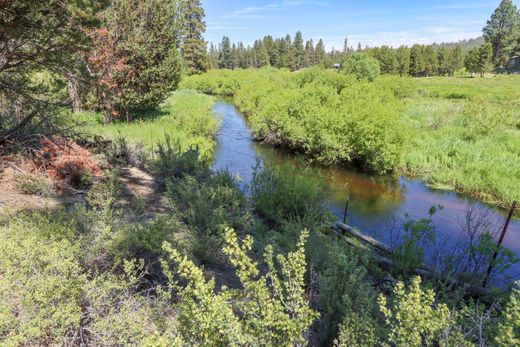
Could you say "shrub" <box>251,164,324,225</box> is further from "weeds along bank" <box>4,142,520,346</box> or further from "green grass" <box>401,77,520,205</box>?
"green grass" <box>401,77,520,205</box>

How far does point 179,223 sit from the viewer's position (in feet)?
16.7

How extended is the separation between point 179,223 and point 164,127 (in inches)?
378

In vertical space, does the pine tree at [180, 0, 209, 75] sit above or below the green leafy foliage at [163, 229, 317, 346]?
above

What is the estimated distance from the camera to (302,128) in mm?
15336

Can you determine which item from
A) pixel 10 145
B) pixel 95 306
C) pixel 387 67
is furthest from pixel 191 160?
pixel 387 67

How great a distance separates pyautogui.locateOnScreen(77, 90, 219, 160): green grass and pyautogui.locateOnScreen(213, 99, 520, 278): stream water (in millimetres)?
1235

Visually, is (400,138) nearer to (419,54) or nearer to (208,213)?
(208,213)

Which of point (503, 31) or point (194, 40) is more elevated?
point (503, 31)

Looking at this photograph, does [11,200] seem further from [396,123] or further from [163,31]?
[396,123]

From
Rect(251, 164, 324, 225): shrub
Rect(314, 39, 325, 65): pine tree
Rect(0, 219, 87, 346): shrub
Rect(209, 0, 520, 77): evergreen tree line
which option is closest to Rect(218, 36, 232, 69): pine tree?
→ Rect(209, 0, 520, 77): evergreen tree line

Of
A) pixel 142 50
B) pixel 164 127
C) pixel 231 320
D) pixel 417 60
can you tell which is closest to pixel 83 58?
pixel 142 50

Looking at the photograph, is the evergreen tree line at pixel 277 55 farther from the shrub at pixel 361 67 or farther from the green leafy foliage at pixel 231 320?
the green leafy foliage at pixel 231 320

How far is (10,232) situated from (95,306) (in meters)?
1.43

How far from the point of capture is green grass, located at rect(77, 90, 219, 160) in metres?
11.6
